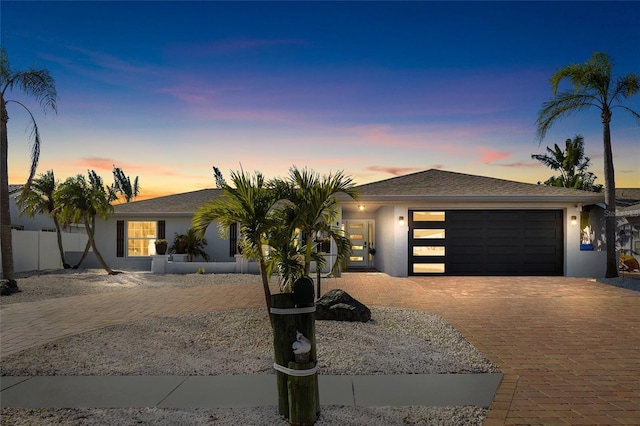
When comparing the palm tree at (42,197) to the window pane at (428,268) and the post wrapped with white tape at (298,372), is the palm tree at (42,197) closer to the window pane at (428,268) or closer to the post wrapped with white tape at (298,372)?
the window pane at (428,268)

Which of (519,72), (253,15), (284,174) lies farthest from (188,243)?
(519,72)

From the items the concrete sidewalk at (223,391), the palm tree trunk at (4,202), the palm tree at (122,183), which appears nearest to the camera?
the concrete sidewalk at (223,391)

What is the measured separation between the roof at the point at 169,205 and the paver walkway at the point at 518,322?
26.8 feet

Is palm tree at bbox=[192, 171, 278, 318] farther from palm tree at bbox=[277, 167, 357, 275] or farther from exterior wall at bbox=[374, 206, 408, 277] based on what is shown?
exterior wall at bbox=[374, 206, 408, 277]

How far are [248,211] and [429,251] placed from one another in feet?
37.8

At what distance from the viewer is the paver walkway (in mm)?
4953

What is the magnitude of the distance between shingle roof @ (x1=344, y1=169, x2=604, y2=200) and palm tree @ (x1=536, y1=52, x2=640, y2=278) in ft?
4.12

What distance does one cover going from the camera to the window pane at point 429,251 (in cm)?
1806

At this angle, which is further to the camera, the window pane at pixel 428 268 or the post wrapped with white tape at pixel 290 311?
the window pane at pixel 428 268

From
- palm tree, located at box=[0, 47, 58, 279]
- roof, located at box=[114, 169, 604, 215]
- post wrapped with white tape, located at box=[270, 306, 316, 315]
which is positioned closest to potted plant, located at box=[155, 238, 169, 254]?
roof, located at box=[114, 169, 604, 215]

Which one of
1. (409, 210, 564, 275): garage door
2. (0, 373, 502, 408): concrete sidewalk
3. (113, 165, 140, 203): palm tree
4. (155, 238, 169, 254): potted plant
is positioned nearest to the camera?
(0, 373, 502, 408): concrete sidewalk

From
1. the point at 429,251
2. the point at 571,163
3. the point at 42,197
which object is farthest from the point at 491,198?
the point at 571,163

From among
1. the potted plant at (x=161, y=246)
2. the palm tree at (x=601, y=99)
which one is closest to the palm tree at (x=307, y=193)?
the palm tree at (x=601, y=99)

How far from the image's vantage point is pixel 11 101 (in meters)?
15.7
